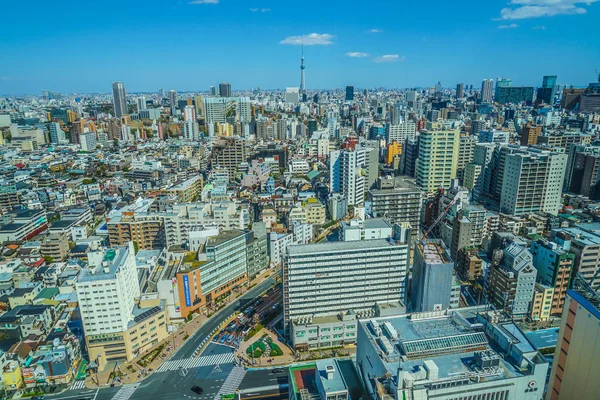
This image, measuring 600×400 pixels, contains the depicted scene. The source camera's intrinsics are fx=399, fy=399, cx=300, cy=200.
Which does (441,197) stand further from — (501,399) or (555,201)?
(501,399)

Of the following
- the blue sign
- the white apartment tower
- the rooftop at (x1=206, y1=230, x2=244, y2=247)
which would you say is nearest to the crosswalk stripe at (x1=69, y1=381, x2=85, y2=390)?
the white apartment tower

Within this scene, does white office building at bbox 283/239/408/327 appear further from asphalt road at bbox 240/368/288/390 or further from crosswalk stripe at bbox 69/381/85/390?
crosswalk stripe at bbox 69/381/85/390

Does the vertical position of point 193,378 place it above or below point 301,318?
below

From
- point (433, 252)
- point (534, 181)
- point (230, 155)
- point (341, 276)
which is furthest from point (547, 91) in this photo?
Answer: point (341, 276)

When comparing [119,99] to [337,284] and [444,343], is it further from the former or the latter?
[444,343]

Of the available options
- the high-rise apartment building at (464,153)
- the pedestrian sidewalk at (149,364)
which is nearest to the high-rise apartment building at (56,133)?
the pedestrian sidewalk at (149,364)

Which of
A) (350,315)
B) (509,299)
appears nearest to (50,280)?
(350,315)
